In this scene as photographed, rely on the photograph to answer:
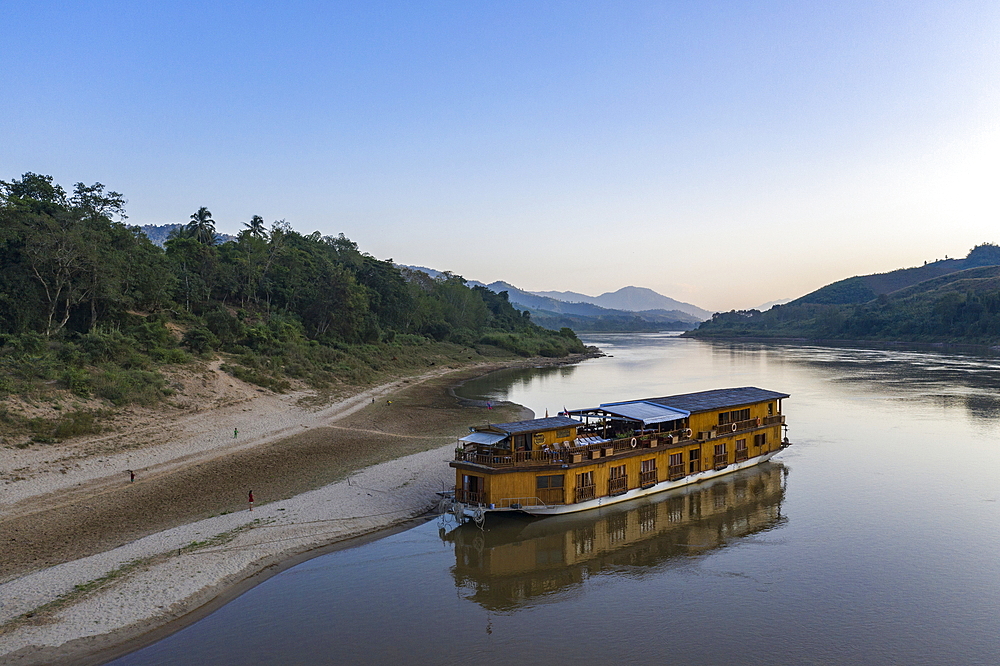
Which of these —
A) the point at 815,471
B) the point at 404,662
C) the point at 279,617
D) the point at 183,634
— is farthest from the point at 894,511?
the point at 183,634

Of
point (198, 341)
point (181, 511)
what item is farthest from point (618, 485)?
point (198, 341)

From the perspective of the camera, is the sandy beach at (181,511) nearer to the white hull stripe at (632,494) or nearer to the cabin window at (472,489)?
the cabin window at (472,489)

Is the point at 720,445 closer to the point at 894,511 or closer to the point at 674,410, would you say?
the point at 674,410

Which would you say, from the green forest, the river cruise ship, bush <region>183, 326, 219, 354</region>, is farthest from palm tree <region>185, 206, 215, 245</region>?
the river cruise ship

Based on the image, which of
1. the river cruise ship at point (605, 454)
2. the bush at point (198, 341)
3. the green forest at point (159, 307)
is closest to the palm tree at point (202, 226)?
the green forest at point (159, 307)

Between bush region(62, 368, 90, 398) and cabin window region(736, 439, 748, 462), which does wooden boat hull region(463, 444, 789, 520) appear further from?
bush region(62, 368, 90, 398)

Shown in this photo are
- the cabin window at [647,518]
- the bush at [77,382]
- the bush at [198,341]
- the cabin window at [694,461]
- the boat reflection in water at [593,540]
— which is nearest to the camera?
the boat reflection in water at [593,540]
